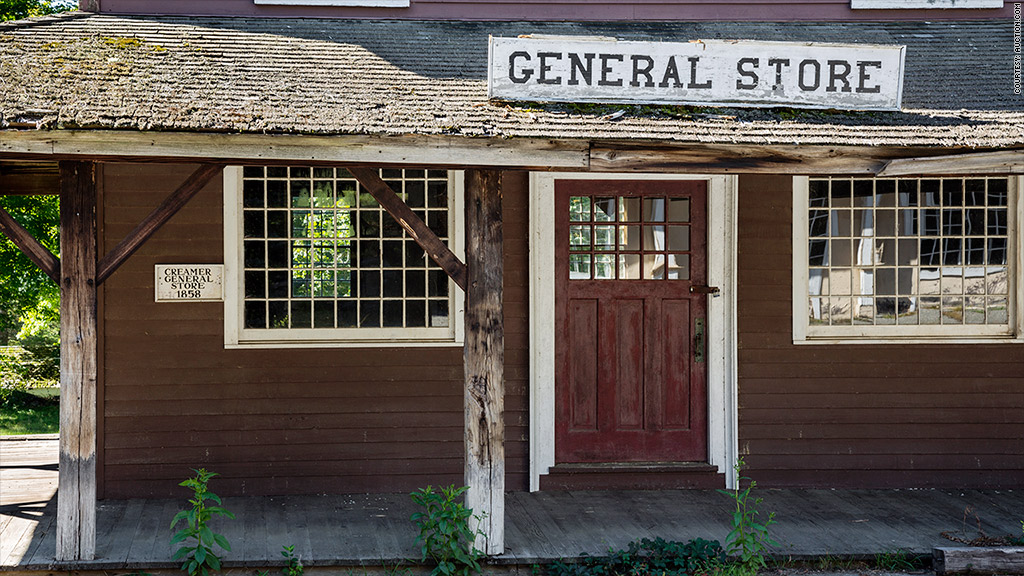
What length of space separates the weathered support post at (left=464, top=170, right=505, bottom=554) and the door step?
1.65m

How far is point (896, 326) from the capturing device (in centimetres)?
697

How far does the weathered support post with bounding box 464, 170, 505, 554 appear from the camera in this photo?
5164 mm

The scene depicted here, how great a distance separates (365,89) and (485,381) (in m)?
1.82

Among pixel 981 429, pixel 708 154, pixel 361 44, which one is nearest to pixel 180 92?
pixel 361 44

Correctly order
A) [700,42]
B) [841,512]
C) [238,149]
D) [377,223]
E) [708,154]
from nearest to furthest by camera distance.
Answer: [238,149]
[708,154]
[700,42]
[841,512]
[377,223]

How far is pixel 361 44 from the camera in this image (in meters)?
6.44

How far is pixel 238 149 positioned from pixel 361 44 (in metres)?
2.05

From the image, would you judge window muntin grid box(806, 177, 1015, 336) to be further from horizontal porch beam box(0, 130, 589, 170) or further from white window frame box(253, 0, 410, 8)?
white window frame box(253, 0, 410, 8)

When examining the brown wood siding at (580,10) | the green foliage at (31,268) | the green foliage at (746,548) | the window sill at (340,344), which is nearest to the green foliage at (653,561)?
the green foliage at (746,548)

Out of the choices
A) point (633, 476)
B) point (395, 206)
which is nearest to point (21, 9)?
point (395, 206)

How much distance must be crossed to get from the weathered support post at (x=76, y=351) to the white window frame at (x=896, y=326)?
482 centimetres

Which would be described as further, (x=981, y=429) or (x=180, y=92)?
(x=981, y=429)

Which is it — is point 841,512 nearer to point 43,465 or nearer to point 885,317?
point 885,317

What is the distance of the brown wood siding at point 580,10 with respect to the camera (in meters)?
7.15
